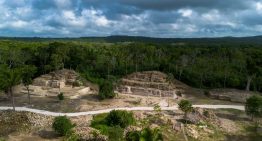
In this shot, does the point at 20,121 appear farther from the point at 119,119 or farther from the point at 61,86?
the point at 61,86

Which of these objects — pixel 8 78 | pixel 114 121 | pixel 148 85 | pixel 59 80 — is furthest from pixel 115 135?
pixel 59 80

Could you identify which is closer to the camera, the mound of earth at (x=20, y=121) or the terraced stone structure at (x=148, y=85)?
the mound of earth at (x=20, y=121)

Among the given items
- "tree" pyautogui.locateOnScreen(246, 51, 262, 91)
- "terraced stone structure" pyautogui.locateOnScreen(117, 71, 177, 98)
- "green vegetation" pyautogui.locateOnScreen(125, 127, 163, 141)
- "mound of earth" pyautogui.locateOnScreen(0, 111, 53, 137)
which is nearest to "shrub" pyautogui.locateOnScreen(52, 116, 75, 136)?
"mound of earth" pyautogui.locateOnScreen(0, 111, 53, 137)

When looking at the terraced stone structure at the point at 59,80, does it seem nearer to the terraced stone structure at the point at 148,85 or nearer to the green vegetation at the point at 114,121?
the terraced stone structure at the point at 148,85

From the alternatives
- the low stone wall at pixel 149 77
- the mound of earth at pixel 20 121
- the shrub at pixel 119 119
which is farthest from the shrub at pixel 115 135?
the low stone wall at pixel 149 77

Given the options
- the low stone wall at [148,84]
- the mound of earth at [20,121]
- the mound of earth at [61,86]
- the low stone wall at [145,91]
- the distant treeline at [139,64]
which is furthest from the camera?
the distant treeline at [139,64]

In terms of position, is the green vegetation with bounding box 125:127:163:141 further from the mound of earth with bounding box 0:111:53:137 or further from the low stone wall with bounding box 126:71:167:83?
the low stone wall with bounding box 126:71:167:83

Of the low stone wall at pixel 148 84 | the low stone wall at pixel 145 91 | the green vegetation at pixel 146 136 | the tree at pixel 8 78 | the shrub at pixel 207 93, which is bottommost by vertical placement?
the shrub at pixel 207 93

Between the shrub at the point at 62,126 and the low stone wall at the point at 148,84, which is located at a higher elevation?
the low stone wall at the point at 148,84
